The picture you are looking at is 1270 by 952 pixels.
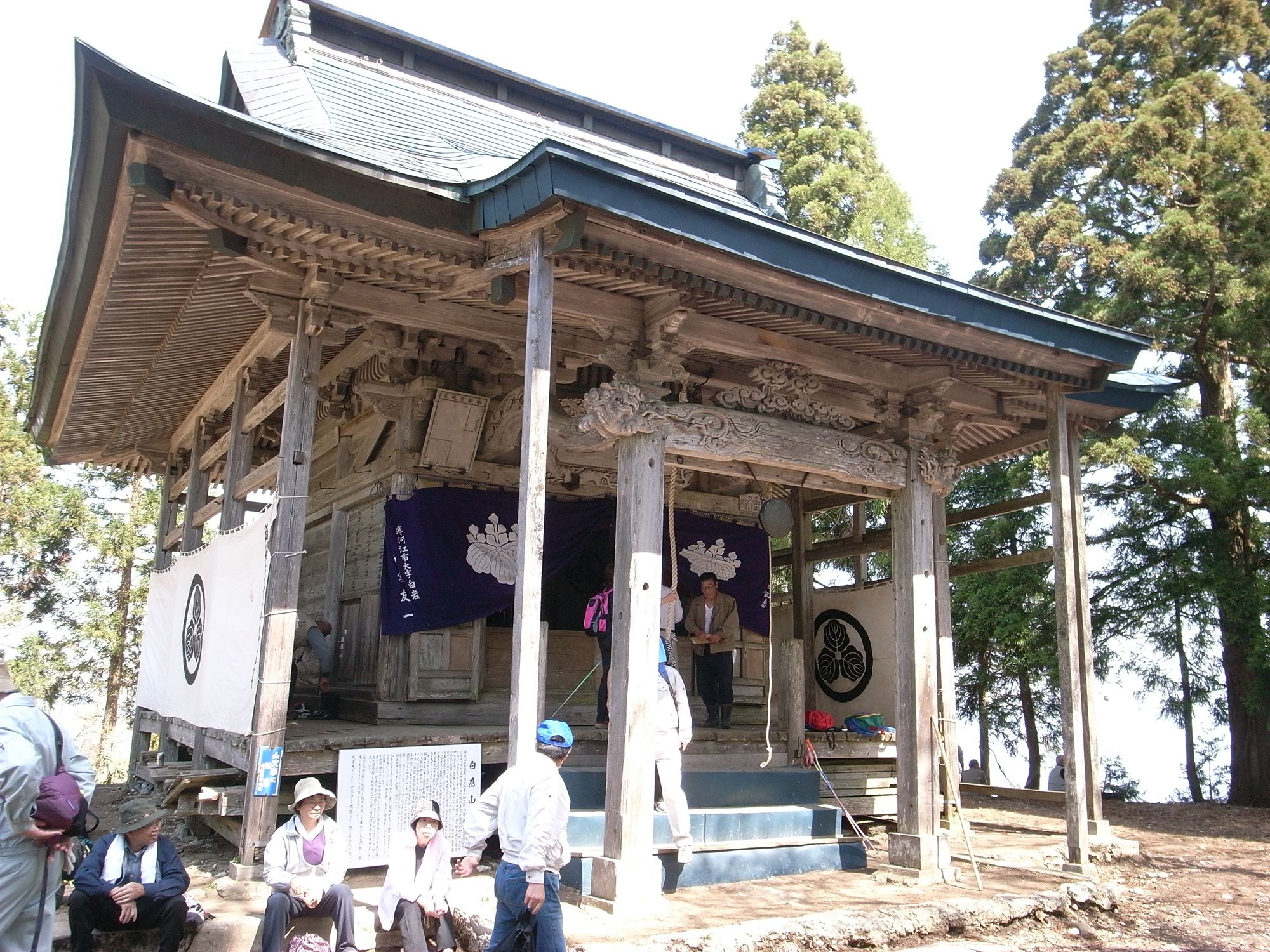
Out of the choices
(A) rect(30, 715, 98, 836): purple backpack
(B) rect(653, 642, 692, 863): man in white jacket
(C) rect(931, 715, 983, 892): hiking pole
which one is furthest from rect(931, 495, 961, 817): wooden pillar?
(A) rect(30, 715, 98, 836): purple backpack

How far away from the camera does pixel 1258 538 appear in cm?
1331

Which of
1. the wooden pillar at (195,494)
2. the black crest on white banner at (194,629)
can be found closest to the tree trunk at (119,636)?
the wooden pillar at (195,494)

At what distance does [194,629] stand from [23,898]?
4200 mm

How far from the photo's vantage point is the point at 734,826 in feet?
24.5

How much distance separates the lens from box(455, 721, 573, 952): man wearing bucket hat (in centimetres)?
448

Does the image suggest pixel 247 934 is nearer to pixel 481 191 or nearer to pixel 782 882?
pixel 782 882

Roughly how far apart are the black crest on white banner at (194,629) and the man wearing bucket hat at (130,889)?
2.68m

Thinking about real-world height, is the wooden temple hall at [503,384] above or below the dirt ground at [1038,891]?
above

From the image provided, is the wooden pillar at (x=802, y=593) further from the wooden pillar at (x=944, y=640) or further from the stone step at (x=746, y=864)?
the stone step at (x=746, y=864)

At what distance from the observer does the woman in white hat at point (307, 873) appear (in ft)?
17.3

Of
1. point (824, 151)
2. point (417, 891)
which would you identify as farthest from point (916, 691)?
point (824, 151)

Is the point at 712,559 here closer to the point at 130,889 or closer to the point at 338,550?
the point at 338,550

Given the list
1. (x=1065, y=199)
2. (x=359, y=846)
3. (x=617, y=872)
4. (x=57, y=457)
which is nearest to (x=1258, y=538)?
(x=1065, y=199)

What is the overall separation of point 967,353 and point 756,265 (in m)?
2.23
